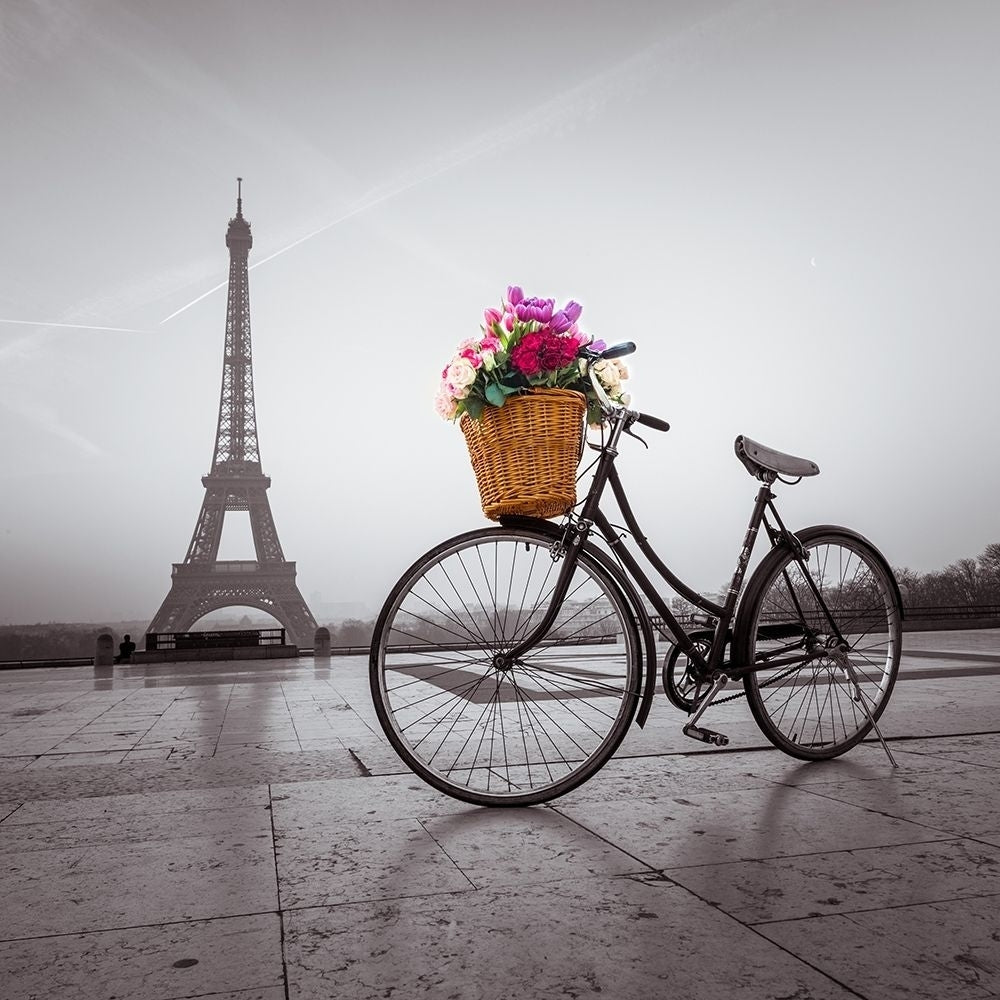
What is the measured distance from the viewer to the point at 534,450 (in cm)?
242

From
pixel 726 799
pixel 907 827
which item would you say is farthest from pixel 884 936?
pixel 726 799

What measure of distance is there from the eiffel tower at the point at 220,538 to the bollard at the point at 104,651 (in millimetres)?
18152

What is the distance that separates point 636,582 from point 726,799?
70 cm

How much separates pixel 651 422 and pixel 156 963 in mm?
1992

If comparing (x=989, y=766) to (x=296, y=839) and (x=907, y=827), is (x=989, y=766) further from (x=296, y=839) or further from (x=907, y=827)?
(x=296, y=839)

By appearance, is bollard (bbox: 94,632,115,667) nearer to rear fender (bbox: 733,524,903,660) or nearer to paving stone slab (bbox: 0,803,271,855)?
paving stone slab (bbox: 0,803,271,855)

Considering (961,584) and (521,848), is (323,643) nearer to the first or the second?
(521,848)

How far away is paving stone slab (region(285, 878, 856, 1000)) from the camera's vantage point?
126cm

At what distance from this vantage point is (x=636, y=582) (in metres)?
2.65

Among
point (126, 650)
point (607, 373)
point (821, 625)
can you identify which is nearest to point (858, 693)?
point (821, 625)

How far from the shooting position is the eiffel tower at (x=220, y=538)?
3516 cm

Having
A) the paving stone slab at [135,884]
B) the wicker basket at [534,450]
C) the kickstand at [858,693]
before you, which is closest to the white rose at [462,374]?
the wicker basket at [534,450]

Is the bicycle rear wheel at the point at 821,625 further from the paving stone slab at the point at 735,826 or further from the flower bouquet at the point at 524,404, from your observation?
the flower bouquet at the point at 524,404

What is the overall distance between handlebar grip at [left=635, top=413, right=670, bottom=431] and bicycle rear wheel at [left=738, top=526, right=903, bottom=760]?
24.4 inches
